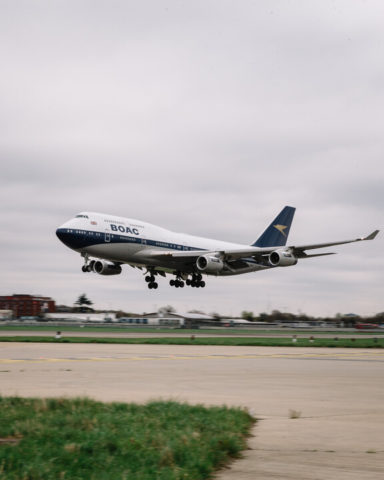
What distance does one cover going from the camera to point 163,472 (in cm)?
620

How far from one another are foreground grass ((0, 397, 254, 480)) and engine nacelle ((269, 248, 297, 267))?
164ft

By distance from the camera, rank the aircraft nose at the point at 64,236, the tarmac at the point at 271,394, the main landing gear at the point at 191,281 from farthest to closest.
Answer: the main landing gear at the point at 191,281, the aircraft nose at the point at 64,236, the tarmac at the point at 271,394

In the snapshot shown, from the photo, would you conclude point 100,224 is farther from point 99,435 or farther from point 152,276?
point 99,435

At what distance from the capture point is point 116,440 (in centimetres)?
733

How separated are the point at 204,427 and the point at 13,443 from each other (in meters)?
2.38

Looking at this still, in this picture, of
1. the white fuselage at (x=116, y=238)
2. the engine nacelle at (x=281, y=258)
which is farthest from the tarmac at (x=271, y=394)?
the engine nacelle at (x=281, y=258)

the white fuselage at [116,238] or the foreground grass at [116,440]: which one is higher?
the white fuselage at [116,238]

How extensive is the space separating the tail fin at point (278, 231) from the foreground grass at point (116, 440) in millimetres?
65413

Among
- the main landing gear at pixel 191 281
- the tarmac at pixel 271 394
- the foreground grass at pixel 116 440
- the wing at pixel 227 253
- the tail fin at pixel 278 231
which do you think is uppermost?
the tail fin at pixel 278 231

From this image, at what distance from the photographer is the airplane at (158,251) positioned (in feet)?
178

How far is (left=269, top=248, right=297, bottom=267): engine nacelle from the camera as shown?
2344 inches

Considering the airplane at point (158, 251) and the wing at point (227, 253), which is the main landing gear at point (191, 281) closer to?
the airplane at point (158, 251)

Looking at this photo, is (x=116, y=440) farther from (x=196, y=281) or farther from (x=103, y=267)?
(x=196, y=281)

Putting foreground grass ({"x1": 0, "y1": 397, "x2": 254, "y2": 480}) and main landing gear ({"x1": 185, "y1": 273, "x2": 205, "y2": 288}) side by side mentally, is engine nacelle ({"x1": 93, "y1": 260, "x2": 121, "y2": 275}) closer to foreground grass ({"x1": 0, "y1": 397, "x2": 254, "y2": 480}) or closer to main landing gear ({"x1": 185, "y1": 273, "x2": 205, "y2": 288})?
main landing gear ({"x1": 185, "y1": 273, "x2": 205, "y2": 288})
